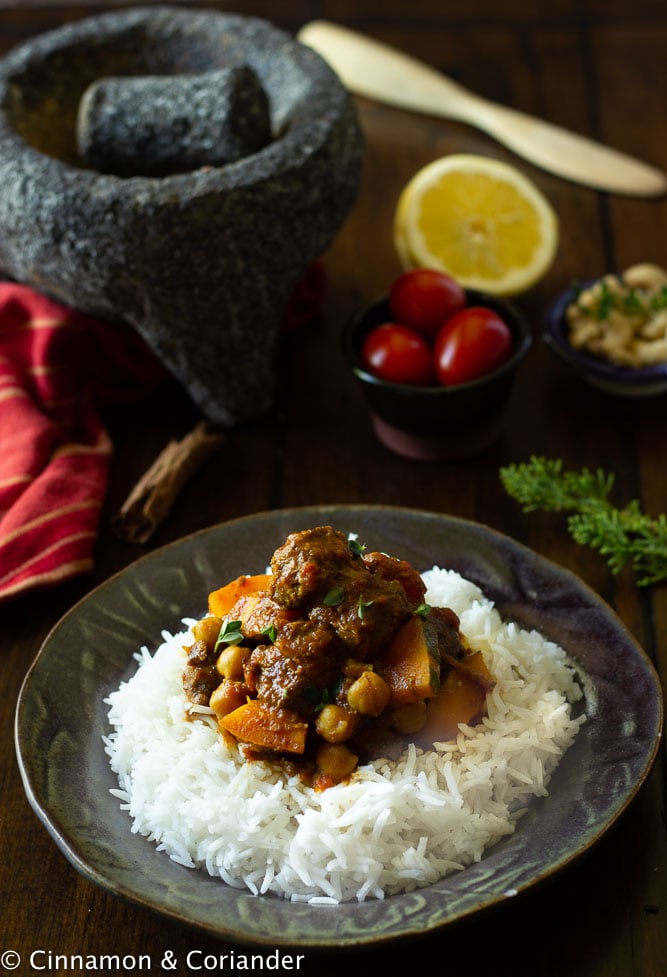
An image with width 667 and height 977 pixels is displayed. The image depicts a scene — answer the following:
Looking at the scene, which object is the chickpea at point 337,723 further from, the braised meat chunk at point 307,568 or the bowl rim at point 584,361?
the bowl rim at point 584,361

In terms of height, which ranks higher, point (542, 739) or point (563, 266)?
point (542, 739)

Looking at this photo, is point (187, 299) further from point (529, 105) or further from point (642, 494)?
point (529, 105)

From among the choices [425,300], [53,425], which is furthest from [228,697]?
[425,300]

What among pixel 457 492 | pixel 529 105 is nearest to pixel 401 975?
pixel 457 492

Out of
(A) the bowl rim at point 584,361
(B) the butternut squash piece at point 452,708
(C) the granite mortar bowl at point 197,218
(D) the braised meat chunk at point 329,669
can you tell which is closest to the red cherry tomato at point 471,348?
(A) the bowl rim at point 584,361

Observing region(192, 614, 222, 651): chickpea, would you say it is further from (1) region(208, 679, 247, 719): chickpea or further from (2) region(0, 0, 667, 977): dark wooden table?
(2) region(0, 0, 667, 977): dark wooden table

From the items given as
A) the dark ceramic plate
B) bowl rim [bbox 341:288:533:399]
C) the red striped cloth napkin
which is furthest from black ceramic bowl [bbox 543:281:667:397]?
the red striped cloth napkin
